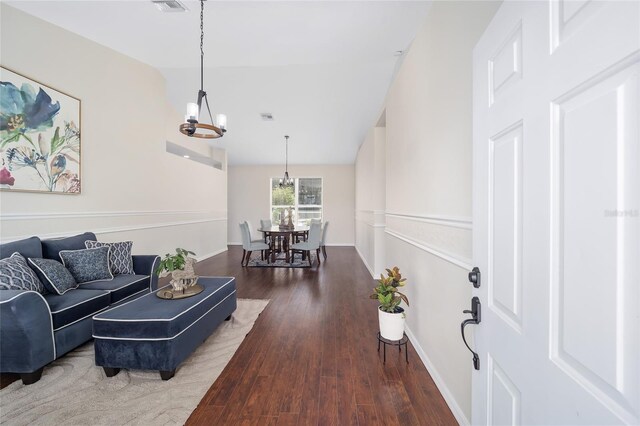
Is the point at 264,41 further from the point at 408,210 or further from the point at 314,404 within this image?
the point at 314,404

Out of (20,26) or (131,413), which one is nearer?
(131,413)

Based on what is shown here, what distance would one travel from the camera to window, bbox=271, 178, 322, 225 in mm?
8539

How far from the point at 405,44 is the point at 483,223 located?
8.78 feet

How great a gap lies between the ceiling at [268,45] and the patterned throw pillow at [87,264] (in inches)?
93.6

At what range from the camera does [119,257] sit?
2955 millimetres

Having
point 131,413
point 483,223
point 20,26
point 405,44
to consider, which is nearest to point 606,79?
point 483,223

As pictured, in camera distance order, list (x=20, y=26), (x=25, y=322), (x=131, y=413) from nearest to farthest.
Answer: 1. (x=131, y=413)
2. (x=25, y=322)
3. (x=20, y=26)

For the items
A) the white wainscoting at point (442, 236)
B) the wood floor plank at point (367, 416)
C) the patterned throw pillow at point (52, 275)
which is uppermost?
the white wainscoting at point (442, 236)

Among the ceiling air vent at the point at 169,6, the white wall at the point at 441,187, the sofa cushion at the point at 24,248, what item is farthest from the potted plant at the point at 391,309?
the sofa cushion at the point at 24,248

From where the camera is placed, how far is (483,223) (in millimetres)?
960

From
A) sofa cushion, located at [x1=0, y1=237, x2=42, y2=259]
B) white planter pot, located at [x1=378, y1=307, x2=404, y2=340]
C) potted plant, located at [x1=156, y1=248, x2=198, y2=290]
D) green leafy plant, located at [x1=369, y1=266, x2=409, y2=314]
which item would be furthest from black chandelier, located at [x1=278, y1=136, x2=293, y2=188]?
white planter pot, located at [x1=378, y1=307, x2=404, y2=340]

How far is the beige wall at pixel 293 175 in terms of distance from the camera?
8453mm

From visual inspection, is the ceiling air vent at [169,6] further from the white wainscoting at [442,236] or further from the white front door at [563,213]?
the white wainscoting at [442,236]

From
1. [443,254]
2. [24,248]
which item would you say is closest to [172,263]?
[24,248]
